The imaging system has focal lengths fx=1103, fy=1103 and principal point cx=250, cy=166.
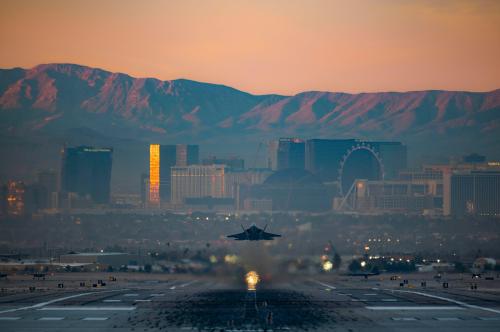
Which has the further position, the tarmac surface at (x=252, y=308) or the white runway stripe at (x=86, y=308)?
the white runway stripe at (x=86, y=308)

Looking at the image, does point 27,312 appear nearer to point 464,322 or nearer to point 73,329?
point 73,329

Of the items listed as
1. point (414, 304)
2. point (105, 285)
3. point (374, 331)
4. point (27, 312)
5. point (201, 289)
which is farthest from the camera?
point (105, 285)

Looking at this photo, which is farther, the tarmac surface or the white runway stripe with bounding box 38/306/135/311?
the white runway stripe with bounding box 38/306/135/311

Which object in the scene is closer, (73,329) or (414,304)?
(73,329)

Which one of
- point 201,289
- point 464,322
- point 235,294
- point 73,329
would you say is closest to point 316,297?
point 235,294

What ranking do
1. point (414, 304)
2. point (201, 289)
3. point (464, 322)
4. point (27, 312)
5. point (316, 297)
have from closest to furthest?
point (464, 322) → point (27, 312) → point (414, 304) → point (316, 297) → point (201, 289)

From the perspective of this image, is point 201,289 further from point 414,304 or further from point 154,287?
point 414,304

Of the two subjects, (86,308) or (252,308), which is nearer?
(252,308)

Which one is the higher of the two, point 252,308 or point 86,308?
point 252,308
